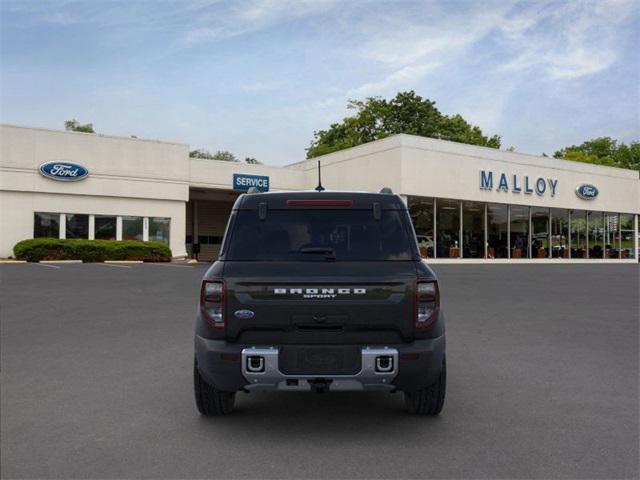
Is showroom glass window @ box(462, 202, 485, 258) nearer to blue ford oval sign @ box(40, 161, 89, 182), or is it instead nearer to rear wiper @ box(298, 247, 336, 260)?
blue ford oval sign @ box(40, 161, 89, 182)

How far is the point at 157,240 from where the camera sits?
35.6 meters

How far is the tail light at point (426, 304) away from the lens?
4137 millimetres

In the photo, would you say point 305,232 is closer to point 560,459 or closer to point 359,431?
point 359,431

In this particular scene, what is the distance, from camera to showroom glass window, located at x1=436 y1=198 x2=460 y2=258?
36.9 meters

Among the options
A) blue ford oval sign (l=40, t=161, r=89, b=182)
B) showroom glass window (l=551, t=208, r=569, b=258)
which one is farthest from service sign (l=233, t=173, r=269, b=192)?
showroom glass window (l=551, t=208, r=569, b=258)

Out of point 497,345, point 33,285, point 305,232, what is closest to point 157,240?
point 33,285

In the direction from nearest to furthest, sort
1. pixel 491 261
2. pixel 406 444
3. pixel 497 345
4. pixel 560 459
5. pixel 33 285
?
pixel 560 459 < pixel 406 444 < pixel 497 345 < pixel 33 285 < pixel 491 261

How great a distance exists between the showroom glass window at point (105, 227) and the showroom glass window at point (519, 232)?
26159 mm

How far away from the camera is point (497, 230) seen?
40.1m

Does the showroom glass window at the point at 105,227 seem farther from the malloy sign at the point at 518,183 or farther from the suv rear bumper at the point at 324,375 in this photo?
the suv rear bumper at the point at 324,375

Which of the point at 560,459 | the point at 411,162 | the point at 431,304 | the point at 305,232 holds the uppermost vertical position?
the point at 411,162

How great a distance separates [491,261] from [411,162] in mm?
9941

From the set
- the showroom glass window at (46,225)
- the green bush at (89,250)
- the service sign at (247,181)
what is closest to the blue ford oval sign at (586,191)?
the service sign at (247,181)

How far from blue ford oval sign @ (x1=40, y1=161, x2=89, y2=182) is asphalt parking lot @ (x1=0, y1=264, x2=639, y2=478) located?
2551cm
